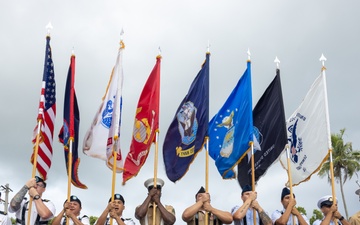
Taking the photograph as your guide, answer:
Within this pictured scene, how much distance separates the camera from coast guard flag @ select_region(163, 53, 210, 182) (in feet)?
40.9

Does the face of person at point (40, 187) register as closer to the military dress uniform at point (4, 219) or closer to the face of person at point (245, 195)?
the military dress uniform at point (4, 219)

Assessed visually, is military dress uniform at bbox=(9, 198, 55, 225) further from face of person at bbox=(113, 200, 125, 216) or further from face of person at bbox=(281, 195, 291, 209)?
face of person at bbox=(281, 195, 291, 209)

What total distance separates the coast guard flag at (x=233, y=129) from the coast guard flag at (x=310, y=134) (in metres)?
1.03

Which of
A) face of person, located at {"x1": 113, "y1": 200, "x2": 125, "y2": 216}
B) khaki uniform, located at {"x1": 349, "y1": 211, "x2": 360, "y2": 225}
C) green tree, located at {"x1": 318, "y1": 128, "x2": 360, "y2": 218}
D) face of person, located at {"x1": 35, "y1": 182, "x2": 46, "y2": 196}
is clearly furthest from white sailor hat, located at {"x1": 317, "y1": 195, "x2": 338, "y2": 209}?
green tree, located at {"x1": 318, "y1": 128, "x2": 360, "y2": 218}

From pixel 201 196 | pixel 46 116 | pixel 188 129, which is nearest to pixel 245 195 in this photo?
pixel 201 196

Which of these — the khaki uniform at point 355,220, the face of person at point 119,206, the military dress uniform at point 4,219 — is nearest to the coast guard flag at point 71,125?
the face of person at point 119,206

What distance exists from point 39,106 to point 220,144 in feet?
13.8

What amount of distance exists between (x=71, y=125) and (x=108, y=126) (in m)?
0.82

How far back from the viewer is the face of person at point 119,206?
36.7ft

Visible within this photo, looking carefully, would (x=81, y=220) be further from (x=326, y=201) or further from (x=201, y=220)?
(x=326, y=201)

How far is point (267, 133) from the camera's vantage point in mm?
13188

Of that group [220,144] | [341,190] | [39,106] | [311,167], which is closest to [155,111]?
[220,144]

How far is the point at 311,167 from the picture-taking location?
1299 centimetres

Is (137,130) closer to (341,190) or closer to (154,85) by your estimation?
(154,85)
